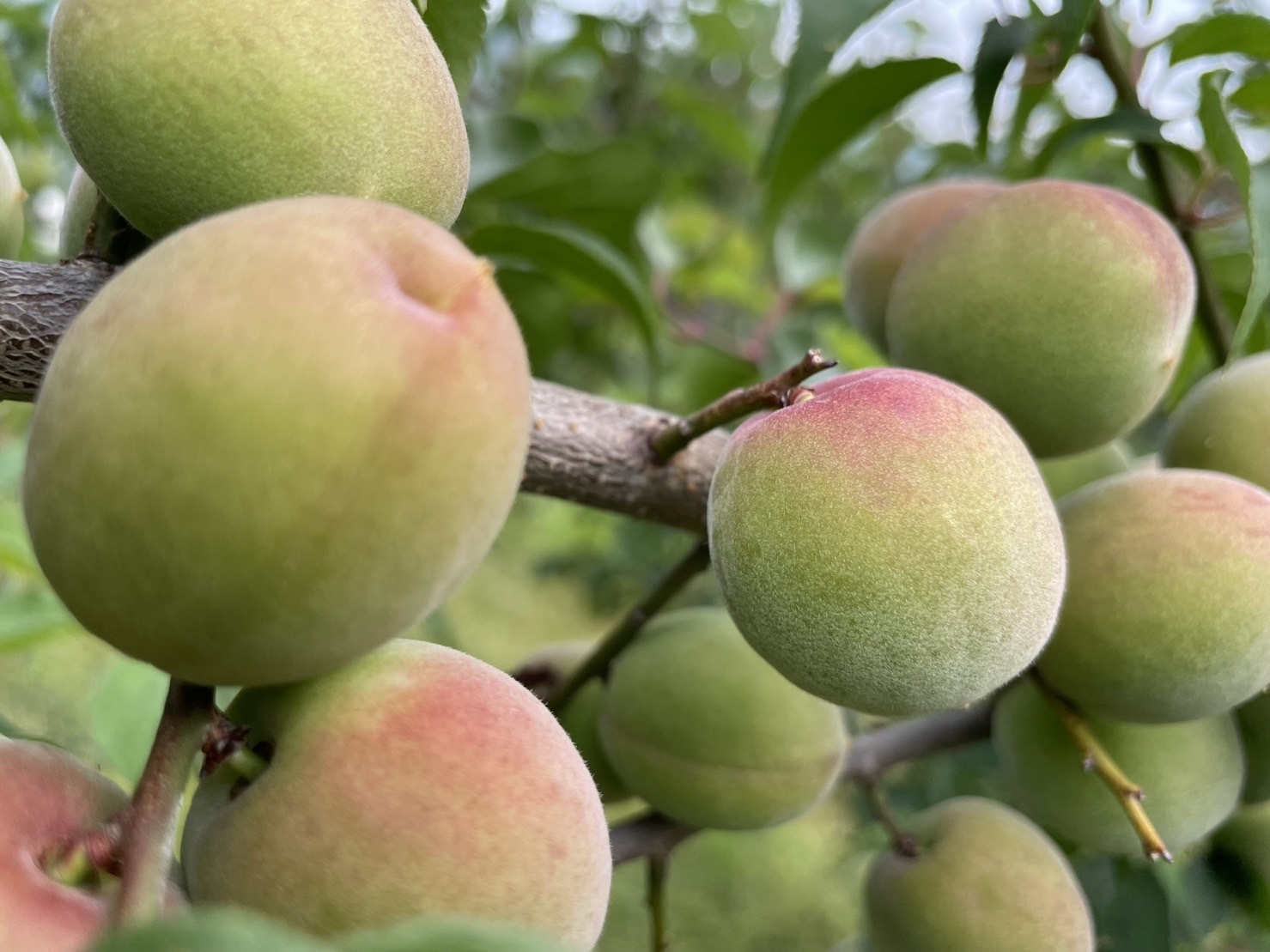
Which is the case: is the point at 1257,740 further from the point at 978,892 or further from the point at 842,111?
the point at 842,111

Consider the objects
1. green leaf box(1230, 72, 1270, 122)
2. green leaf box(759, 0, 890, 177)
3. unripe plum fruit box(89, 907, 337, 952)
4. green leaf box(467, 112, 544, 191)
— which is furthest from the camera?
green leaf box(467, 112, 544, 191)

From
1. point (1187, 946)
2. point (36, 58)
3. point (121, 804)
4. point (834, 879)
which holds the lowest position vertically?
point (834, 879)

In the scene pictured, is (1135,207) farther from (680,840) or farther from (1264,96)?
(680,840)

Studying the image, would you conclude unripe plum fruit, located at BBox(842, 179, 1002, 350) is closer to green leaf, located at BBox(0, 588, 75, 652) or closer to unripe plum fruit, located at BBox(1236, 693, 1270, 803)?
unripe plum fruit, located at BBox(1236, 693, 1270, 803)

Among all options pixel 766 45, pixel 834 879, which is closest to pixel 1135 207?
pixel 766 45

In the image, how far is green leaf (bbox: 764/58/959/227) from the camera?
4.52 feet

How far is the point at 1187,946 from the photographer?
6.19 ft

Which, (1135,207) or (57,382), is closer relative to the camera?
(57,382)

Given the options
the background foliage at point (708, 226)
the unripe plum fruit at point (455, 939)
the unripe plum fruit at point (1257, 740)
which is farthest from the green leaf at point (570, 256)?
the unripe plum fruit at point (455, 939)

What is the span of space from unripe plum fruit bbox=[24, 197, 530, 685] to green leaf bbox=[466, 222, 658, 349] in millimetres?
951

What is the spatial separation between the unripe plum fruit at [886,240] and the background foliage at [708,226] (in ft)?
0.28

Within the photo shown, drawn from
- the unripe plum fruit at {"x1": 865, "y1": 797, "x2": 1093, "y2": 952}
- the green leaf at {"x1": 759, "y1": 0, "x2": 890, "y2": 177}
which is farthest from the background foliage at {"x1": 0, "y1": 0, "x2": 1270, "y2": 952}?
the unripe plum fruit at {"x1": 865, "y1": 797, "x2": 1093, "y2": 952}

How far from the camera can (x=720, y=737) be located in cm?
108

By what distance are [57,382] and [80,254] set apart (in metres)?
0.35
